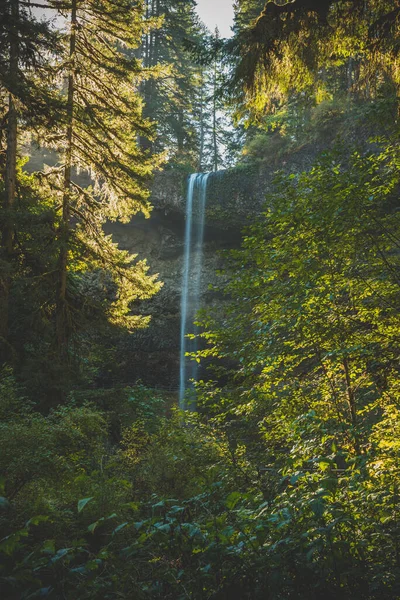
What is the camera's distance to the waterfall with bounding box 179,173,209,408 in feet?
63.0

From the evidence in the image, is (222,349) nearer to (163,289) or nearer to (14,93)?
(14,93)

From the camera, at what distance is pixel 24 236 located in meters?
8.35

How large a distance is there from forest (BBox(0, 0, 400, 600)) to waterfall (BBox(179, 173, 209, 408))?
7.26 metres

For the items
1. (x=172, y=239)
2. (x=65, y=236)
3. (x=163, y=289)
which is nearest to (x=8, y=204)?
(x=65, y=236)

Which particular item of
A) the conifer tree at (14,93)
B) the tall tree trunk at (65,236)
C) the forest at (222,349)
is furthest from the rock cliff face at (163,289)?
the conifer tree at (14,93)

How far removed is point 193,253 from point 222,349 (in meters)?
15.7

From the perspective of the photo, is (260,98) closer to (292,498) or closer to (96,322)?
(292,498)

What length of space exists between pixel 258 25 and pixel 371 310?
3.54 metres

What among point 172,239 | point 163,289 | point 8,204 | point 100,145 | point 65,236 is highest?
point 100,145

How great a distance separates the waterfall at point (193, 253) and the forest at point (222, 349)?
23.8 feet

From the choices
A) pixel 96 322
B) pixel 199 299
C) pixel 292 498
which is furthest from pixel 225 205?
pixel 292 498

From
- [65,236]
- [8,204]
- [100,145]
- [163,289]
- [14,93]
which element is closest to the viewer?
[14,93]

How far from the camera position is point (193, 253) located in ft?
68.1

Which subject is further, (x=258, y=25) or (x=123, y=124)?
(x=123, y=124)
